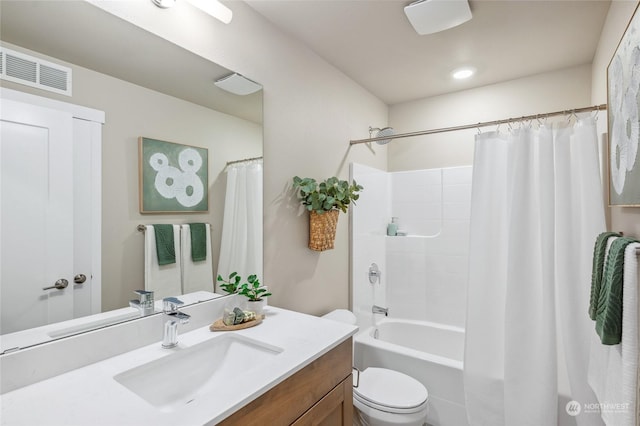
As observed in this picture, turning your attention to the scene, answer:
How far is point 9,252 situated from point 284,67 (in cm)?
157

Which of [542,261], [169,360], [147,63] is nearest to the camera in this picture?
[169,360]

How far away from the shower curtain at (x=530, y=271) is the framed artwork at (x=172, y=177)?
1.58m

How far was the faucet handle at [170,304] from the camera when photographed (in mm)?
1249

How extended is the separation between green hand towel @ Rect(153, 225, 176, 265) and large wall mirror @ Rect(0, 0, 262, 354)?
32 millimetres

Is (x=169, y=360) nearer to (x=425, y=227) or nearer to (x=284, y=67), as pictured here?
(x=284, y=67)

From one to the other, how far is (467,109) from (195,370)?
2.86 metres

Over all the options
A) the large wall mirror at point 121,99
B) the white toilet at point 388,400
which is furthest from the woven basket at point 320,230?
the white toilet at point 388,400

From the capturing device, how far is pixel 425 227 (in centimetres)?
302

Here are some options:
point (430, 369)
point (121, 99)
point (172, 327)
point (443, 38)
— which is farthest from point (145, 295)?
point (443, 38)

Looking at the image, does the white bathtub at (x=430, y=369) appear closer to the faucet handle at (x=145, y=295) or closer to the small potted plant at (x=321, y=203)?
the small potted plant at (x=321, y=203)

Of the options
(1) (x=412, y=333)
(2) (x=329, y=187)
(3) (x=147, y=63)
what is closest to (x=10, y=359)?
(3) (x=147, y=63)

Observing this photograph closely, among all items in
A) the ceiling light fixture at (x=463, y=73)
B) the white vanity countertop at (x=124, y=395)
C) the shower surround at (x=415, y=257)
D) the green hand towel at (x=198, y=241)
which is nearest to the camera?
the white vanity countertop at (x=124, y=395)

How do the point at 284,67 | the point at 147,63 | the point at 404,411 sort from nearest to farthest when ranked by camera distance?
the point at 147,63 < the point at 404,411 < the point at 284,67

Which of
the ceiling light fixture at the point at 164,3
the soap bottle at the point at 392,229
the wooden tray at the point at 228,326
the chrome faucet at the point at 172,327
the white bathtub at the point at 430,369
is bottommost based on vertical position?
the white bathtub at the point at 430,369
